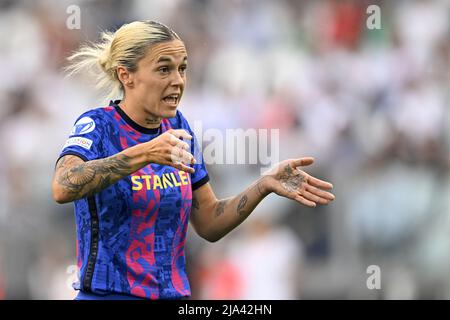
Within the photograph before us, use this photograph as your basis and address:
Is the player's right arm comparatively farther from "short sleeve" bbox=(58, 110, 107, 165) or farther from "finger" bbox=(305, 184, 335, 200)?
"finger" bbox=(305, 184, 335, 200)

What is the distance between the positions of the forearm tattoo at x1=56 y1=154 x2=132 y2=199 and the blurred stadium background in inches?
152

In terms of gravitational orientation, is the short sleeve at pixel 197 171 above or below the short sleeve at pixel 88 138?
below

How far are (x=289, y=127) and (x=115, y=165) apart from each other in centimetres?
453

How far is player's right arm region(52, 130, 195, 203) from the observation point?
3.79 m

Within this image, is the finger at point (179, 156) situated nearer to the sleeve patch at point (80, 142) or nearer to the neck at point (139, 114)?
the sleeve patch at point (80, 142)

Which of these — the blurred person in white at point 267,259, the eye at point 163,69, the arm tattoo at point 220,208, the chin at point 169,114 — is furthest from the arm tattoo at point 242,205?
the blurred person in white at point 267,259

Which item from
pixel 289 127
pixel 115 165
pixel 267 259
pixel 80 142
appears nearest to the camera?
pixel 115 165

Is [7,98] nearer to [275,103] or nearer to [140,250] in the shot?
[275,103]

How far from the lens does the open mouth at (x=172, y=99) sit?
4.36 m

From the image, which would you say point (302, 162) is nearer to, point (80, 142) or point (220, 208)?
point (220, 208)

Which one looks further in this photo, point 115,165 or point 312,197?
point 312,197

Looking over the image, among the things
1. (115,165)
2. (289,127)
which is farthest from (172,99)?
(289,127)

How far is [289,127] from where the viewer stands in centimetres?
829

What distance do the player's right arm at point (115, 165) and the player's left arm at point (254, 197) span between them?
2.30 feet
